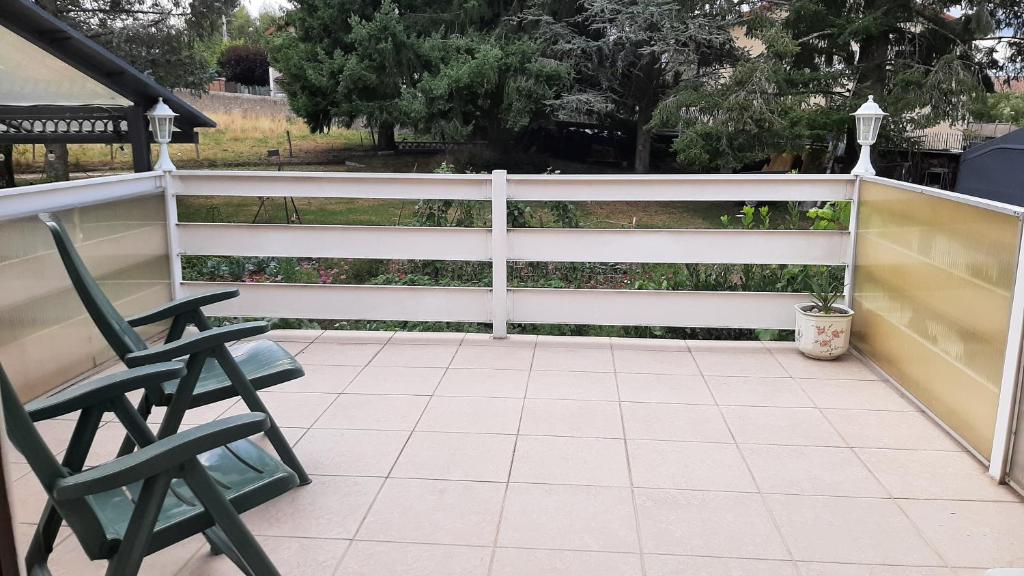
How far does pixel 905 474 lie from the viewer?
293 cm

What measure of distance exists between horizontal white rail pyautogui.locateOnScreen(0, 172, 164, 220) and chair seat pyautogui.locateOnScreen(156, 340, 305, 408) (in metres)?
1.35

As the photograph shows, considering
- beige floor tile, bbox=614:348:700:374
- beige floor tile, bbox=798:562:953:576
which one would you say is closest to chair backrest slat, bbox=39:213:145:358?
beige floor tile, bbox=798:562:953:576

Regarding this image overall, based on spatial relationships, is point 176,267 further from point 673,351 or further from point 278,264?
point 673,351

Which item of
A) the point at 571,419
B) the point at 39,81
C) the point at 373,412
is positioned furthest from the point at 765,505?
the point at 39,81

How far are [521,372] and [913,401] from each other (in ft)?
6.21

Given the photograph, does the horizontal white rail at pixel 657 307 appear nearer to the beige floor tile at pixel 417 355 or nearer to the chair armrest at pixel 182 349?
the beige floor tile at pixel 417 355

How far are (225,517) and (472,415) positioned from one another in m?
1.76

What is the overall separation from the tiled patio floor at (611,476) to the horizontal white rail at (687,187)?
0.96 m

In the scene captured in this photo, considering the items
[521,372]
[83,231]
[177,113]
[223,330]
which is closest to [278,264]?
[177,113]

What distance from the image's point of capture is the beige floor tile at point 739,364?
4.09m

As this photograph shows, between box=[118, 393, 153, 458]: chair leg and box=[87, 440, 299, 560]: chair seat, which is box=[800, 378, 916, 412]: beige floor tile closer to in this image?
box=[87, 440, 299, 560]: chair seat

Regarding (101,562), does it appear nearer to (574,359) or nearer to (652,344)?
(574,359)

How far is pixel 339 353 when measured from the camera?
4.42 meters

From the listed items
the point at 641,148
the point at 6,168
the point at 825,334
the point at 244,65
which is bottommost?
the point at 825,334
